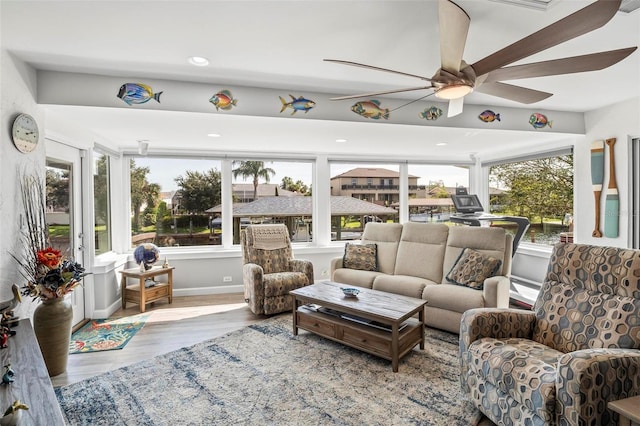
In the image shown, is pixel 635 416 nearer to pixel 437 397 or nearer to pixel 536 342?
pixel 536 342

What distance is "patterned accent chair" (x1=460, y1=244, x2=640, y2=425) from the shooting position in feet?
4.77

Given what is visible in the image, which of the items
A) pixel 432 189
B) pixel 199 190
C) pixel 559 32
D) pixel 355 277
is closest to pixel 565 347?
pixel 559 32

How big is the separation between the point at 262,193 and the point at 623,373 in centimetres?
456

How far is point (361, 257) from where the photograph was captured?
4215mm

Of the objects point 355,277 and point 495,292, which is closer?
point 495,292

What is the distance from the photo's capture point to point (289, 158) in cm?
526

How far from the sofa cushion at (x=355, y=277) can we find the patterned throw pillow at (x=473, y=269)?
0.87 meters

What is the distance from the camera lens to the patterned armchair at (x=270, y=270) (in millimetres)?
3744

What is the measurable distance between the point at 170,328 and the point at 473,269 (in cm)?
325

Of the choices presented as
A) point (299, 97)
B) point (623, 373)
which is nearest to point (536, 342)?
point (623, 373)

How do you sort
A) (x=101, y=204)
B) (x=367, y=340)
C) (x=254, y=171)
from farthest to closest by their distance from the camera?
(x=254, y=171)
(x=101, y=204)
(x=367, y=340)

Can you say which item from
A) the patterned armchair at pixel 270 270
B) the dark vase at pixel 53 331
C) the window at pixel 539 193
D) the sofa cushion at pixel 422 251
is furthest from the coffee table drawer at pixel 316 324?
the window at pixel 539 193

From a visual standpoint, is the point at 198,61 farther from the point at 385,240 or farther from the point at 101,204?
the point at 385,240

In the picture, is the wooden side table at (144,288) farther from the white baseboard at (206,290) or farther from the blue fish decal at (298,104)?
the blue fish decal at (298,104)
